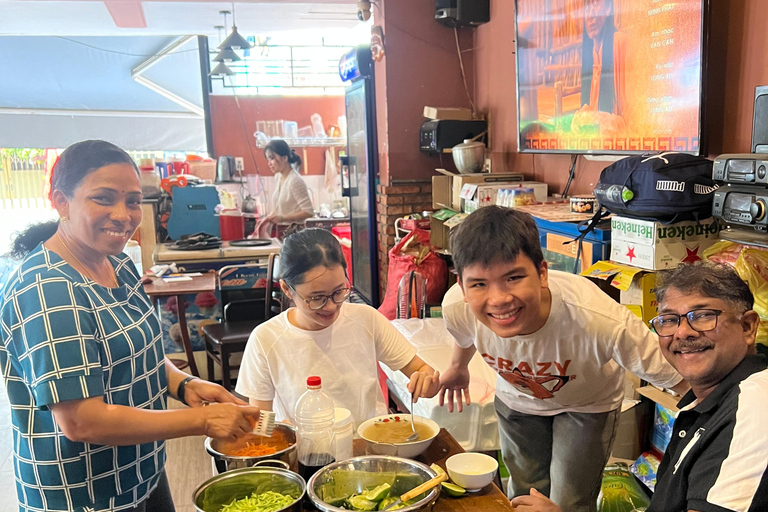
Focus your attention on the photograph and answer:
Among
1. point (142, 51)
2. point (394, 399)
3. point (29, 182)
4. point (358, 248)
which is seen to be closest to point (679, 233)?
point (394, 399)

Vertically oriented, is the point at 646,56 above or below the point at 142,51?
below

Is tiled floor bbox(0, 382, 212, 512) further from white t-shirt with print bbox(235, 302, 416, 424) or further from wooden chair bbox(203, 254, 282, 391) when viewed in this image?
white t-shirt with print bbox(235, 302, 416, 424)

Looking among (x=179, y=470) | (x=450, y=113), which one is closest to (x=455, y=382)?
(x=179, y=470)

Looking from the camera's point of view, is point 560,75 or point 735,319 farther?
point 560,75

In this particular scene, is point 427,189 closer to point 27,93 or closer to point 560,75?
point 560,75

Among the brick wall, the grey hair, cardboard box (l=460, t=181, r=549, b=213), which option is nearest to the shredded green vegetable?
the grey hair

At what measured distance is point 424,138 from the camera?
4949 mm

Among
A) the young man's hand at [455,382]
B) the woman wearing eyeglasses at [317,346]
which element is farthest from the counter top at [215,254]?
the young man's hand at [455,382]

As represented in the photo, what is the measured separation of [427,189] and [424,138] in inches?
18.8

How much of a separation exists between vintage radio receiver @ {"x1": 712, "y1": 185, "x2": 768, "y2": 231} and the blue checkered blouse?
1597 mm

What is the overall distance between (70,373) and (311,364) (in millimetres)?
Answer: 725

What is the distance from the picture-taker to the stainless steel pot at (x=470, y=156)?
4.40 meters

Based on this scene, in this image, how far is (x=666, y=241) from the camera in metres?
2.14

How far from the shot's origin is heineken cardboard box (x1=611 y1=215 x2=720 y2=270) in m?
2.14
